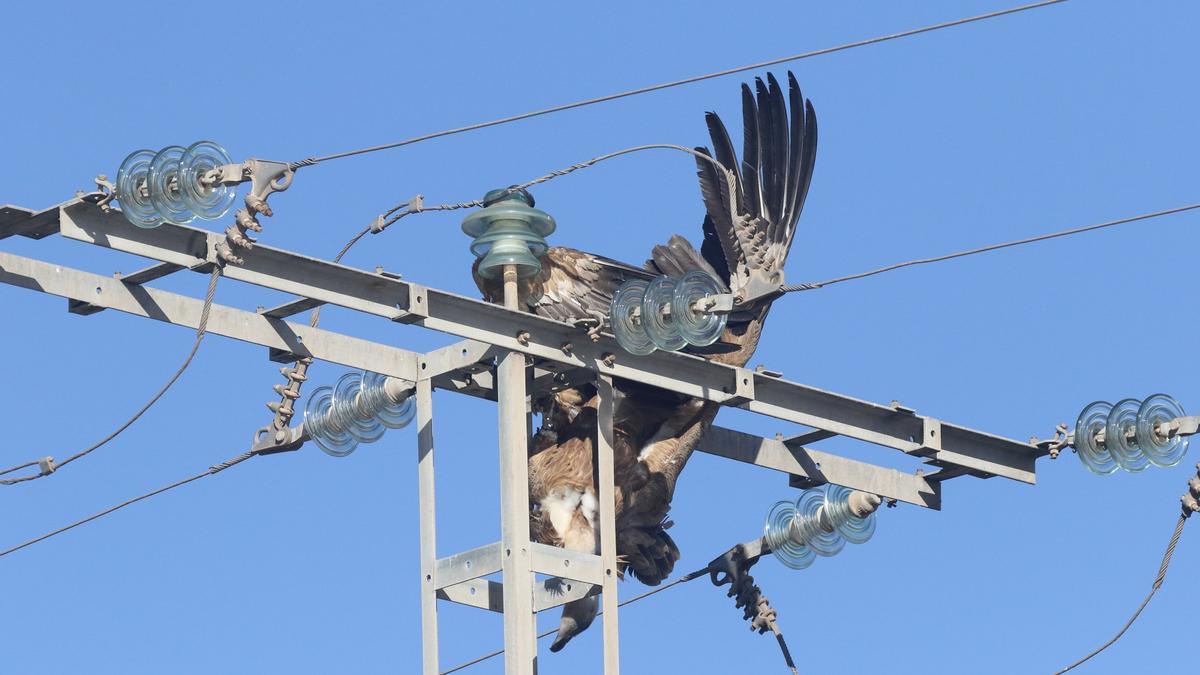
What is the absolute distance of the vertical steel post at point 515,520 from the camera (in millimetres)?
16359

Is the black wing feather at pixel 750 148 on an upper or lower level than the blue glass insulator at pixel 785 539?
upper

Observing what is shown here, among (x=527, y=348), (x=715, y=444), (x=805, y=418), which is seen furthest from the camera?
(x=715, y=444)

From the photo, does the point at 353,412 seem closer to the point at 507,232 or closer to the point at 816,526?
the point at 507,232

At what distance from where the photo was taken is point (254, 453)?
59.1ft

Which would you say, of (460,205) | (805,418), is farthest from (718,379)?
(460,205)

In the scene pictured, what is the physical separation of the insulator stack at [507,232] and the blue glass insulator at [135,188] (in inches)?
108

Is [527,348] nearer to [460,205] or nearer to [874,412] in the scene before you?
[460,205]

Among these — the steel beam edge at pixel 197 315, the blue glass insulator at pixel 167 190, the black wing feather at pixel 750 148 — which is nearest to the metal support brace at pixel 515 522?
the steel beam edge at pixel 197 315

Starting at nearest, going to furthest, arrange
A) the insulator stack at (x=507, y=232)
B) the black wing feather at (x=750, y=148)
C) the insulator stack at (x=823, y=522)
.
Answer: the insulator stack at (x=507, y=232) < the insulator stack at (x=823, y=522) < the black wing feather at (x=750, y=148)

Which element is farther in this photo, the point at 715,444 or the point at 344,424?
the point at 715,444

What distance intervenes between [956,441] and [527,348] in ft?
11.8

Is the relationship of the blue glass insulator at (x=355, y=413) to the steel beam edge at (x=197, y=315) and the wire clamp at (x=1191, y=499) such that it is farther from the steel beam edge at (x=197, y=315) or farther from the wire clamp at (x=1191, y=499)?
the wire clamp at (x=1191, y=499)

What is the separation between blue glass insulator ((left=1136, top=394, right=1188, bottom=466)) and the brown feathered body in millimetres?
2571

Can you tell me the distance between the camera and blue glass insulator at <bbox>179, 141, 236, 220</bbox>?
51.2ft
